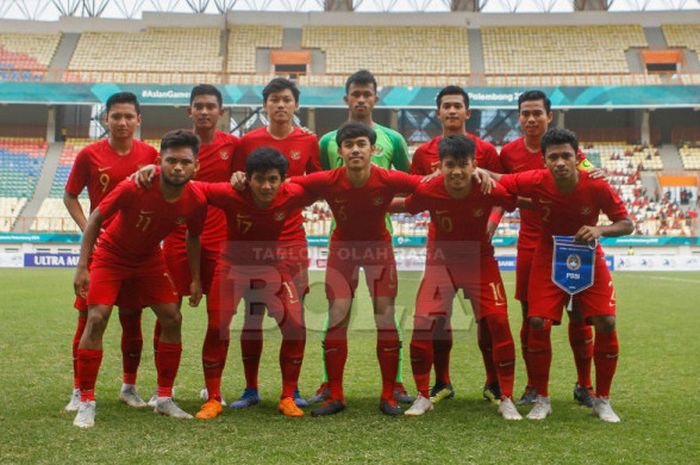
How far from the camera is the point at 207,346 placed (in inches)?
195

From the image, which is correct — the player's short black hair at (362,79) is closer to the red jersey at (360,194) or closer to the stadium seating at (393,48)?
the red jersey at (360,194)

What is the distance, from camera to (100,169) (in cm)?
520

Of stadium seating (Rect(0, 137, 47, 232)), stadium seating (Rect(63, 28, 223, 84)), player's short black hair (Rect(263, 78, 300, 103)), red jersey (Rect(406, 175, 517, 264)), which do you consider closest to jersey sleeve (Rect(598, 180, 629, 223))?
red jersey (Rect(406, 175, 517, 264))

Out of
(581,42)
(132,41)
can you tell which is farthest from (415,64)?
(132,41)

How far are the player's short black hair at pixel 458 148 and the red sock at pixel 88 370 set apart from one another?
2821 millimetres

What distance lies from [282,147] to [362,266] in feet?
4.06

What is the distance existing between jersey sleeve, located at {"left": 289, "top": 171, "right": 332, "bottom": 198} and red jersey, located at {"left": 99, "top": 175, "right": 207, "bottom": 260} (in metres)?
0.73

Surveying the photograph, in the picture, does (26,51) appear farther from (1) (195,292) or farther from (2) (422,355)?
(2) (422,355)

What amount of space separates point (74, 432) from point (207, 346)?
1.10m

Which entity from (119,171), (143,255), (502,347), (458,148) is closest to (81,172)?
(119,171)

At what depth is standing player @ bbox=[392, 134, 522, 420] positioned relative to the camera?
4.83m

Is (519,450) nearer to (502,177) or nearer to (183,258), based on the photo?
(502,177)

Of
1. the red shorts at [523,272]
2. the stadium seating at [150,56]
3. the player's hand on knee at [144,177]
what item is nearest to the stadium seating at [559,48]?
the stadium seating at [150,56]

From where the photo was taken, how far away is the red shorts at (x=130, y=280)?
4.68 m
